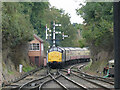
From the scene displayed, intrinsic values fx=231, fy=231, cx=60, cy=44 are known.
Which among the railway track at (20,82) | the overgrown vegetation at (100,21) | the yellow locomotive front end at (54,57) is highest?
the overgrown vegetation at (100,21)

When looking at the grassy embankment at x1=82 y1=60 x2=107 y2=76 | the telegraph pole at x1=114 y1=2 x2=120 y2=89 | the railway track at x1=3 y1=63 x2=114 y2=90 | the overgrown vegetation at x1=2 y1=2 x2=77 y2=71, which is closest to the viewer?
the telegraph pole at x1=114 y1=2 x2=120 y2=89

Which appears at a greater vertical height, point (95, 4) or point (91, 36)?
point (95, 4)

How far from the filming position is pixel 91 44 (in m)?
22.1

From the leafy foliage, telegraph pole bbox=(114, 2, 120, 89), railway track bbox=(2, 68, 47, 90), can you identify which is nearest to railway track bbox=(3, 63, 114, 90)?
railway track bbox=(2, 68, 47, 90)

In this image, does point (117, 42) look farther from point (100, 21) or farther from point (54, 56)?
point (54, 56)

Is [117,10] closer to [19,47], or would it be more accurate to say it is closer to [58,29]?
[19,47]

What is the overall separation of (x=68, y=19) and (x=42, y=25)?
4.69 meters

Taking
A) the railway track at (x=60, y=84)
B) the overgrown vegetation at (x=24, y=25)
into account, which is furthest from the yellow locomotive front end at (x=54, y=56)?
the railway track at (x=60, y=84)

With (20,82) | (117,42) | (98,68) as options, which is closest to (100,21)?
(98,68)

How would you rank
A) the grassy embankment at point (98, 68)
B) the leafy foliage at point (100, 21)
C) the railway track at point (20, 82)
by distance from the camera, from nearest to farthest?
1. the railway track at point (20, 82)
2. the leafy foliage at point (100, 21)
3. the grassy embankment at point (98, 68)

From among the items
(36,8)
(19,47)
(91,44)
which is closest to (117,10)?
(19,47)

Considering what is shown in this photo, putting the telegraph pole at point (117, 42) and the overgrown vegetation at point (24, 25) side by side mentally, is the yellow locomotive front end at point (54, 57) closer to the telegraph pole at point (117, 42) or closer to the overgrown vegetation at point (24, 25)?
the overgrown vegetation at point (24, 25)

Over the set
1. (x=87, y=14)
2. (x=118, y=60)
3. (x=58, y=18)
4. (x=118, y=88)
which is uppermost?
(x=58, y=18)

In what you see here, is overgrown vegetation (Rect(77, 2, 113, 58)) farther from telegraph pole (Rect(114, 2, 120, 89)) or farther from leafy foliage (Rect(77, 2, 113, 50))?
telegraph pole (Rect(114, 2, 120, 89))
